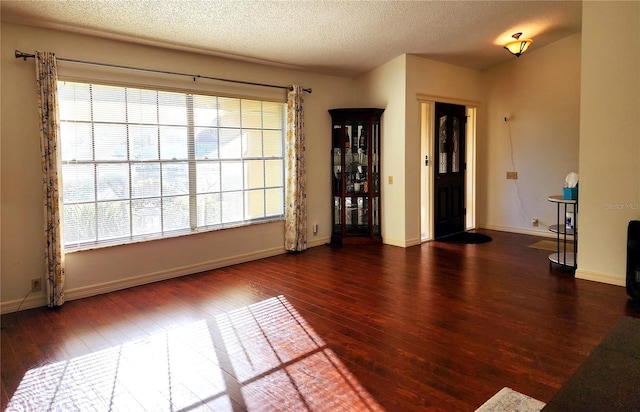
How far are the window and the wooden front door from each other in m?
2.57

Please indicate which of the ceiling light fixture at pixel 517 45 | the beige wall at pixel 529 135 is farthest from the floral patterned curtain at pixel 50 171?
the beige wall at pixel 529 135

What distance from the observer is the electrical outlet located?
12.7 feet

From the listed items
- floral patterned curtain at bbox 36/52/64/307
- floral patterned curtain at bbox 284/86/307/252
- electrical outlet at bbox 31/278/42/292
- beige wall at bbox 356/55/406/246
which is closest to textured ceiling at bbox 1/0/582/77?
beige wall at bbox 356/55/406/246

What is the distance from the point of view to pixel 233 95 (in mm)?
5246

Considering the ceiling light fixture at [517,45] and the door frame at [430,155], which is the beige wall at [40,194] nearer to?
the door frame at [430,155]

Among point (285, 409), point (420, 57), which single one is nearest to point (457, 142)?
point (420, 57)

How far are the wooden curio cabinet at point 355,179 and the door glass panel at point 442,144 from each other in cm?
107

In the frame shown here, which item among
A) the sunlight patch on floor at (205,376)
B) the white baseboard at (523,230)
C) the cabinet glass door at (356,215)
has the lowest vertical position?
the sunlight patch on floor at (205,376)

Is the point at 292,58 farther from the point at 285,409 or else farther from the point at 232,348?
the point at 285,409

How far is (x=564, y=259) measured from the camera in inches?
198

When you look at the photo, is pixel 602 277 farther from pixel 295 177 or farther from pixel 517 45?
pixel 295 177

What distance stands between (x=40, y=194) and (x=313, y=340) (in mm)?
2809

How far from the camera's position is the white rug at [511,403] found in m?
2.20

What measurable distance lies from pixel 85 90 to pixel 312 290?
2918 millimetres
